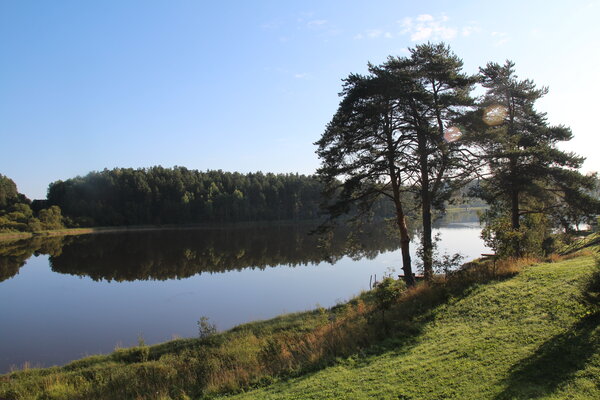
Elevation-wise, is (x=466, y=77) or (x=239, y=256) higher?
(x=466, y=77)

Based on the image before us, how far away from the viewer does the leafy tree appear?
16.2 meters

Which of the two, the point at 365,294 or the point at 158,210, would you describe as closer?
the point at 365,294

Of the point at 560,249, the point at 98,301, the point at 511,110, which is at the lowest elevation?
the point at 98,301

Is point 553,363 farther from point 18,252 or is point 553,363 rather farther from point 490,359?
point 18,252

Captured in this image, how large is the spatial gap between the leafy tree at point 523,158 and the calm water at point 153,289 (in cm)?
726

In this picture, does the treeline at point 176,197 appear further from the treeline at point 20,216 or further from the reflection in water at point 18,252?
the reflection in water at point 18,252

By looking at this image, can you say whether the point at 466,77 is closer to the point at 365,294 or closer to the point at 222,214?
the point at 365,294

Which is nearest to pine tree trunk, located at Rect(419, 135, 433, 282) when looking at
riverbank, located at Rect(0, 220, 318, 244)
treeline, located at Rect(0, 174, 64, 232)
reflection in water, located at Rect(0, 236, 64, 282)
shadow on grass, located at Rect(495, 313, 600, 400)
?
shadow on grass, located at Rect(495, 313, 600, 400)

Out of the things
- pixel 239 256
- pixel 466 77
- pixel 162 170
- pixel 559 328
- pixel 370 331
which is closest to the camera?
pixel 559 328

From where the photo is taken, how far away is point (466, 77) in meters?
16.7

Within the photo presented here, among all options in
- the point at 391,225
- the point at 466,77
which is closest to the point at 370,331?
the point at 391,225

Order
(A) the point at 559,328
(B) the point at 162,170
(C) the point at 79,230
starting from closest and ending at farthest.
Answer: (A) the point at 559,328 < (C) the point at 79,230 < (B) the point at 162,170

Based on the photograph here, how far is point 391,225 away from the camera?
19.6 metres

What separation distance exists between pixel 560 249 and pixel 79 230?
90.1 m
